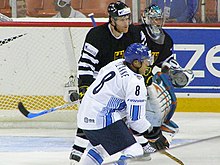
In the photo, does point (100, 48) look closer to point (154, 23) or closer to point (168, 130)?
point (154, 23)

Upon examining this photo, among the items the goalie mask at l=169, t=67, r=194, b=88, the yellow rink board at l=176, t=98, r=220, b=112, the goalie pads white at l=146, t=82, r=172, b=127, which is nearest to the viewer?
the goalie pads white at l=146, t=82, r=172, b=127

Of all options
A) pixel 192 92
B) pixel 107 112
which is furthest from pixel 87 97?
pixel 192 92

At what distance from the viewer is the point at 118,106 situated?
526 cm

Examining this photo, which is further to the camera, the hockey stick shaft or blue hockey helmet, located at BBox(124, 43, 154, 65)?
blue hockey helmet, located at BBox(124, 43, 154, 65)

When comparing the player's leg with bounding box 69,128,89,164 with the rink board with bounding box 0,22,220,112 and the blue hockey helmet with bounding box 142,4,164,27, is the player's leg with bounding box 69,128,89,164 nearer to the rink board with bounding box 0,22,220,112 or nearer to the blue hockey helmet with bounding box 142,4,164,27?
the blue hockey helmet with bounding box 142,4,164,27

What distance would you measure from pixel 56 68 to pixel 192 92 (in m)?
1.34

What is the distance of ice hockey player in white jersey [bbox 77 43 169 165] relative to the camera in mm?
5113

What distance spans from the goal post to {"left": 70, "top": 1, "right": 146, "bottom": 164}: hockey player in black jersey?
2.00m

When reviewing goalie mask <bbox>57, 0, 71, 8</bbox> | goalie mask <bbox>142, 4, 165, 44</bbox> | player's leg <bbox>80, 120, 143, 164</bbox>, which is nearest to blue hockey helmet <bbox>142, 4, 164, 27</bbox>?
goalie mask <bbox>142, 4, 165, 44</bbox>

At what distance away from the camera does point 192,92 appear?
28.8 feet

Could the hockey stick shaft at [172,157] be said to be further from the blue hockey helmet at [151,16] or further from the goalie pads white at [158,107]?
the blue hockey helmet at [151,16]

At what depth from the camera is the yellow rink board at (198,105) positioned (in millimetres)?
8648

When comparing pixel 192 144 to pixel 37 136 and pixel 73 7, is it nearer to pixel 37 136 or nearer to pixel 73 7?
pixel 37 136

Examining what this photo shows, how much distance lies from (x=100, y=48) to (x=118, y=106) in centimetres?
97
